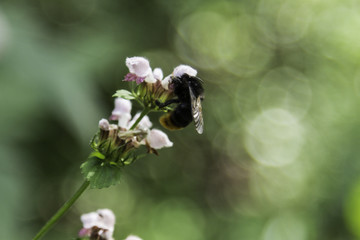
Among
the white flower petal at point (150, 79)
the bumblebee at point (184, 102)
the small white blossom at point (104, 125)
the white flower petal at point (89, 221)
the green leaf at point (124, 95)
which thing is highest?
the bumblebee at point (184, 102)

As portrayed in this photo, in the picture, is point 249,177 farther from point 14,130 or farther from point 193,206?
point 14,130

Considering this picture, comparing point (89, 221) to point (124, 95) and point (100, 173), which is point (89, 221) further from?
point (124, 95)

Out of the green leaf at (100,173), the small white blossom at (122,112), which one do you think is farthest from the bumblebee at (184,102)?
the green leaf at (100,173)

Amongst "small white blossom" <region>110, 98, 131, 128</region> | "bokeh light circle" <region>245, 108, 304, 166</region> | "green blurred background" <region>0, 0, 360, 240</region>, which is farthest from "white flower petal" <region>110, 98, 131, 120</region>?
"bokeh light circle" <region>245, 108, 304, 166</region>

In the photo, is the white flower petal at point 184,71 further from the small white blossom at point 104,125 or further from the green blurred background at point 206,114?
the green blurred background at point 206,114

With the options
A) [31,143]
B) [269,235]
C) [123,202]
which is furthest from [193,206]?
[31,143]
